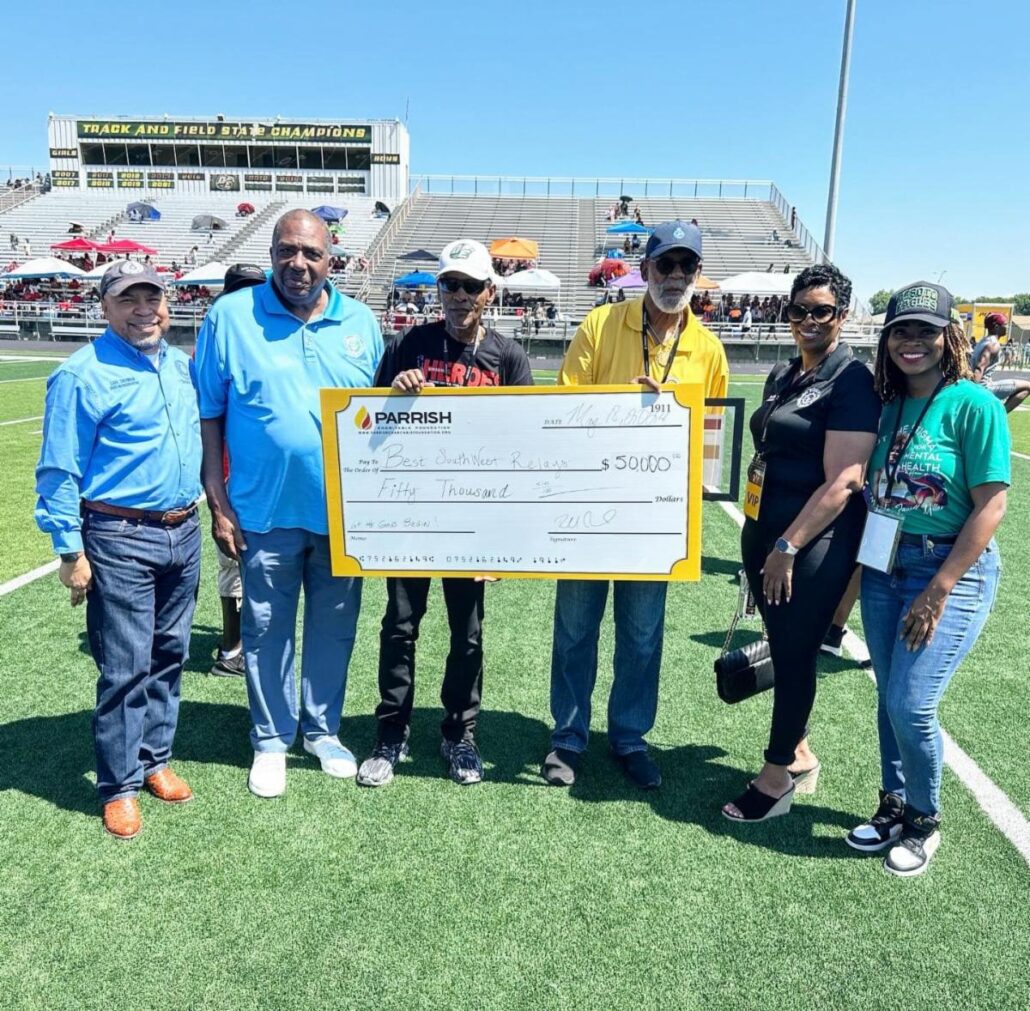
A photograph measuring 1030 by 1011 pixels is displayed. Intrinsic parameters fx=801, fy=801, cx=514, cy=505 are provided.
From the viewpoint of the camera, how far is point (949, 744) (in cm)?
389

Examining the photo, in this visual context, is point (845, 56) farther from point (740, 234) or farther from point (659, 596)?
point (740, 234)

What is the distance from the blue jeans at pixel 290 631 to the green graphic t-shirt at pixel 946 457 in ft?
7.25

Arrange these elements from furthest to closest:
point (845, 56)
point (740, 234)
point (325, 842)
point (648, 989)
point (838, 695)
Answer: point (740, 234), point (845, 56), point (838, 695), point (325, 842), point (648, 989)

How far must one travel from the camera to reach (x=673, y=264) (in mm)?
3086

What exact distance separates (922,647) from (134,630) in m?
2.87

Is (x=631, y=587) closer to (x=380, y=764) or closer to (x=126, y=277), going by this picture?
(x=380, y=764)

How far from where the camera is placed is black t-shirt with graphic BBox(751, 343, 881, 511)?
2.77 m

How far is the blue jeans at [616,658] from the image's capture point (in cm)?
341

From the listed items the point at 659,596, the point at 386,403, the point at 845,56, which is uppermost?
the point at 845,56

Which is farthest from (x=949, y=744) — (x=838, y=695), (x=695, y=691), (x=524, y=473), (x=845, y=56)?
(x=845, y=56)

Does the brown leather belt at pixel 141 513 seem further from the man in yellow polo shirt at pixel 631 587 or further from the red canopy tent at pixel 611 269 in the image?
the red canopy tent at pixel 611 269

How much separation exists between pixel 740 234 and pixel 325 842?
48134 millimetres

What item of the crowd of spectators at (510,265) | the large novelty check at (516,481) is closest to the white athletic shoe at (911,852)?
the large novelty check at (516,481)

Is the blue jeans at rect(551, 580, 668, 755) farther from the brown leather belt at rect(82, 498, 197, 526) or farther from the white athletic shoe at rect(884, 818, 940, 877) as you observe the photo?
the brown leather belt at rect(82, 498, 197, 526)
